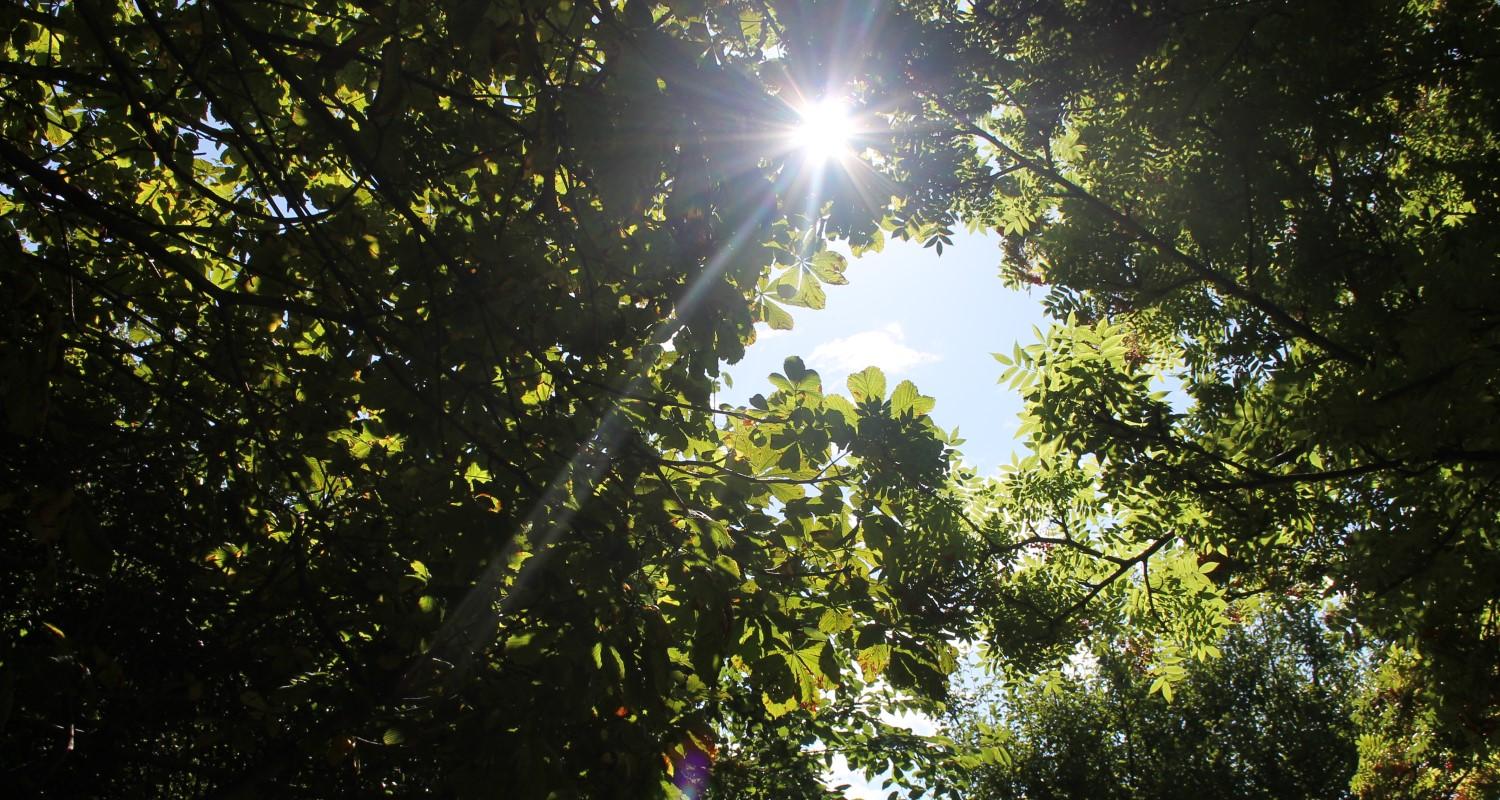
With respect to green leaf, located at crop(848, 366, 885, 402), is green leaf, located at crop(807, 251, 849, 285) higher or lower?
higher

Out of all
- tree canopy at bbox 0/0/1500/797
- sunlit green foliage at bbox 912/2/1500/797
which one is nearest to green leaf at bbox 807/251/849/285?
tree canopy at bbox 0/0/1500/797

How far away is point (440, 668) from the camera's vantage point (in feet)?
9.23

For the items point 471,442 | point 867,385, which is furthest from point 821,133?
point 471,442

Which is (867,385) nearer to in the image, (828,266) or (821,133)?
(828,266)

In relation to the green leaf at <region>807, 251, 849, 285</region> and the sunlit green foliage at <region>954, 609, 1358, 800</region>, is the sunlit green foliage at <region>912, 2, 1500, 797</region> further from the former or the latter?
the sunlit green foliage at <region>954, 609, 1358, 800</region>

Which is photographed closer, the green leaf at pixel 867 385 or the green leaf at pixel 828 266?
the green leaf at pixel 867 385

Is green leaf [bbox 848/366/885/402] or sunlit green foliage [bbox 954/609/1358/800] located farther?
sunlit green foliage [bbox 954/609/1358/800]

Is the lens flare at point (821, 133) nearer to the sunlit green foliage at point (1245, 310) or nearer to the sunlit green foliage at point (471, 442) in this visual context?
the sunlit green foliage at point (471, 442)

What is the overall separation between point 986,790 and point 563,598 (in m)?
13.2

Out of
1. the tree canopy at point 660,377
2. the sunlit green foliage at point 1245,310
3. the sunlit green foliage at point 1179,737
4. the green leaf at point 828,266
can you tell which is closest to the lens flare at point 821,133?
the tree canopy at point 660,377

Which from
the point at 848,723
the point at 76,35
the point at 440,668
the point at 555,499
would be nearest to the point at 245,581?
the point at 440,668

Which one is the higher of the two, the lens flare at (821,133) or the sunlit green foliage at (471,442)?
the lens flare at (821,133)

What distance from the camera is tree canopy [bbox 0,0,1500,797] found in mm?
2387

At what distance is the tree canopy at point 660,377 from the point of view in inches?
94.0
